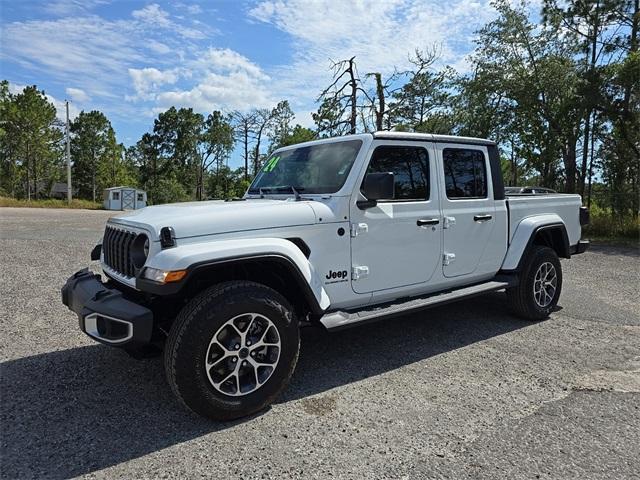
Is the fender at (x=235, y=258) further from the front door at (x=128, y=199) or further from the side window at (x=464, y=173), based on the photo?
the front door at (x=128, y=199)

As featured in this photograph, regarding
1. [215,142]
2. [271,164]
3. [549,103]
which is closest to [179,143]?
[215,142]

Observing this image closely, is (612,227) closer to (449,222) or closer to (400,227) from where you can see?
(449,222)

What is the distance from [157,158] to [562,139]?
50697mm

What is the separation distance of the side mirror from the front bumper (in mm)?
1826

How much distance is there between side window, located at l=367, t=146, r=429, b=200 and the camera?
155 inches

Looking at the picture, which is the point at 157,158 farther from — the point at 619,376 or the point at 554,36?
the point at 619,376

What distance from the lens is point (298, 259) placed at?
321cm

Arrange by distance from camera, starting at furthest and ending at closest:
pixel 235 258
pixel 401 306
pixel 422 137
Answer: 1. pixel 422 137
2. pixel 401 306
3. pixel 235 258

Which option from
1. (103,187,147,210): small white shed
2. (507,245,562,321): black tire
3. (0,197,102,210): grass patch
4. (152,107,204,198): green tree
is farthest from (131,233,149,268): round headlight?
(152,107,204,198): green tree

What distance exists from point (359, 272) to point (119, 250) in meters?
1.84

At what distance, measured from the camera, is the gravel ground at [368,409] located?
2529 mm

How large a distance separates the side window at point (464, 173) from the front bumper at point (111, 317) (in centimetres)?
298

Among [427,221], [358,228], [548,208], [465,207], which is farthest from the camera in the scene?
[548,208]

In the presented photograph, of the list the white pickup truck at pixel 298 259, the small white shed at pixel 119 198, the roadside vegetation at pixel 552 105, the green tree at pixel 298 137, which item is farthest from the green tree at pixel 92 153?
the white pickup truck at pixel 298 259
